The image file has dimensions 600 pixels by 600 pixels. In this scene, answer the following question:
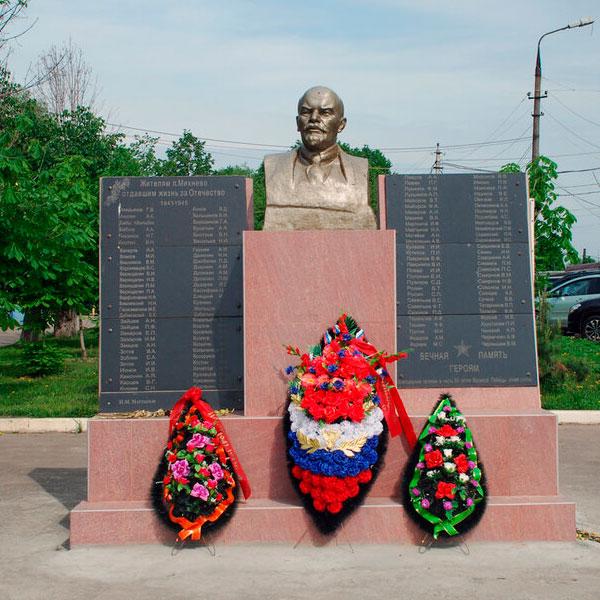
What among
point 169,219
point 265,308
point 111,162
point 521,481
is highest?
point 111,162

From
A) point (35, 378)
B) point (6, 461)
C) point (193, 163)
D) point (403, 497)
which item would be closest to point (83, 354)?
point (35, 378)

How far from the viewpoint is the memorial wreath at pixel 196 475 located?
5586mm

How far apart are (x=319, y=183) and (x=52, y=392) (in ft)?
26.8

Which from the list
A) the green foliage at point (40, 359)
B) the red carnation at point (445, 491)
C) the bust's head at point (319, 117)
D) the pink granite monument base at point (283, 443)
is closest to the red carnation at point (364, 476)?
the pink granite monument base at point (283, 443)

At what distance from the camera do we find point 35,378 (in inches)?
609

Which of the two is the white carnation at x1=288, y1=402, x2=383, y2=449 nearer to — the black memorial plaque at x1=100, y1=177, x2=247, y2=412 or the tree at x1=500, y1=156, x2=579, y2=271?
the black memorial plaque at x1=100, y1=177, x2=247, y2=412

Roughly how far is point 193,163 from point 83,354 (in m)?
7.24

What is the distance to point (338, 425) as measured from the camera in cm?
556

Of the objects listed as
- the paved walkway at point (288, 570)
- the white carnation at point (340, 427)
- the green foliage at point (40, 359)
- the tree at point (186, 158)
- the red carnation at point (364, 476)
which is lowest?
the paved walkway at point (288, 570)

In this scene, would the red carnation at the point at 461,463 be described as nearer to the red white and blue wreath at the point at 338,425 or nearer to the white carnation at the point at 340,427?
the red white and blue wreath at the point at 338,425

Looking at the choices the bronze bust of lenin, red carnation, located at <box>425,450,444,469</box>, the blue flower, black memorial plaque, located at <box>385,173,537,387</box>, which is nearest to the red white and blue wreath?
the blue flower

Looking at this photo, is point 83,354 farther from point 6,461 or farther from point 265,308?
point 265,308

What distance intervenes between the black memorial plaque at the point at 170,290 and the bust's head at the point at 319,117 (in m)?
0.61

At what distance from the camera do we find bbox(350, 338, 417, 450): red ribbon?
5855mm
